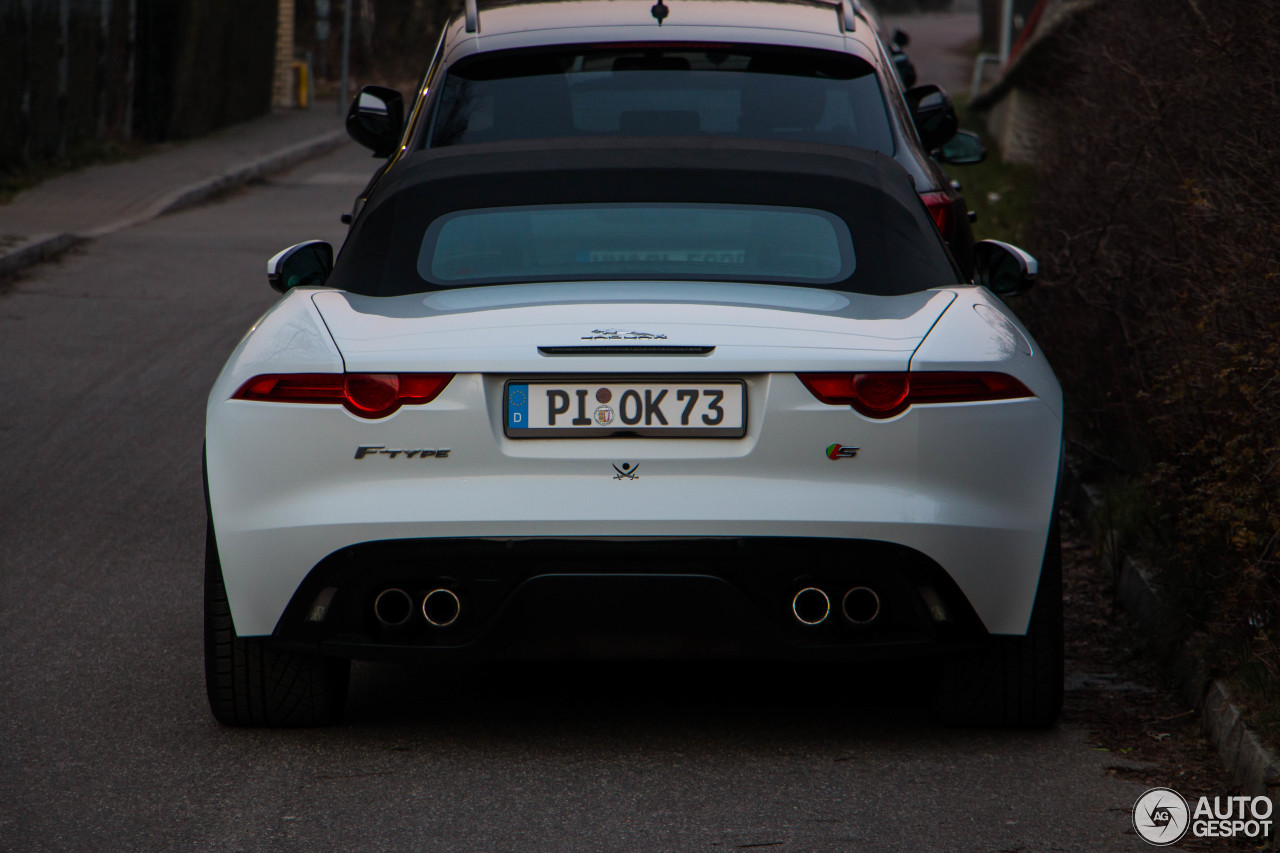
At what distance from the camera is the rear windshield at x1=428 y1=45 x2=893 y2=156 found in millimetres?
6691

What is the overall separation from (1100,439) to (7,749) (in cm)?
453

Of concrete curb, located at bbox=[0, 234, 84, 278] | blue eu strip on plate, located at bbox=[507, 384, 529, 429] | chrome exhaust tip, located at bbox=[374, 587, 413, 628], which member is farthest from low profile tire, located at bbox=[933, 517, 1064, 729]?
concrete curb, located at bbox=[0, 234, 84, 278]

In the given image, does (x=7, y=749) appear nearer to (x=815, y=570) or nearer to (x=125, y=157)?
(x=815, y=570)

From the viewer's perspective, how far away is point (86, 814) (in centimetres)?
399

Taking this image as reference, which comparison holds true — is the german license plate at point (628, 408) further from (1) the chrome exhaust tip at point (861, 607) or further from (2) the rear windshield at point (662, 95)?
(2) the rear windshield at point (662, 95)

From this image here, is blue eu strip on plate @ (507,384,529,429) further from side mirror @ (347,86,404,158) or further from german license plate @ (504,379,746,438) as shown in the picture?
side mirror @ (347,86,404,158)

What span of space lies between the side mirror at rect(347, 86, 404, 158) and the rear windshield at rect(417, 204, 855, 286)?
2.96 meters

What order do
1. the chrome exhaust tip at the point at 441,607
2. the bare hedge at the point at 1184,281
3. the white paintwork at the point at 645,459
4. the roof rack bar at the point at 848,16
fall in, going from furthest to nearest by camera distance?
1. the roof rack bar at the point at 848,16
2. the bare hedge at the point at 1184,281
3. the chrome exhaust tip at the point at 441,607
4. the white paintwork at the point at 645,459

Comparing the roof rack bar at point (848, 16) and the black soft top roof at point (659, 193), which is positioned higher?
the roof rack bar at point (848, 16)

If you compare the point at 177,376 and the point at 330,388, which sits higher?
the point at 330,388

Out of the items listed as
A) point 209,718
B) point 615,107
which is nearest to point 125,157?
point 615,107

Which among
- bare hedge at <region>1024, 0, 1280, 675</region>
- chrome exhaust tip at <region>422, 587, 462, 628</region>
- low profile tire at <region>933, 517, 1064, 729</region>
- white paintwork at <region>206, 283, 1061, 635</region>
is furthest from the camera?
bare hedge at <region>1024, 0, 1280, 675</region>

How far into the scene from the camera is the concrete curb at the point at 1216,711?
3.99 m

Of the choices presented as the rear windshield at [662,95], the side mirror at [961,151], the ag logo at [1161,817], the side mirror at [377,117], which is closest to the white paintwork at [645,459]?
the ag logo at [1161,817]
